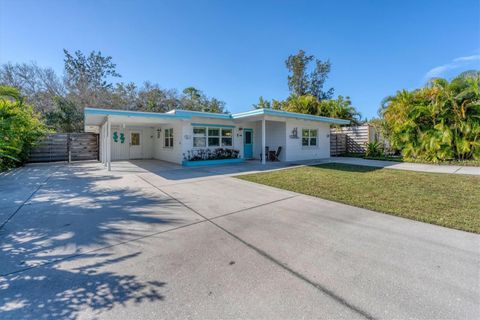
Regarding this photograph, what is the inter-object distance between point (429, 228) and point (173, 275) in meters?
4.01

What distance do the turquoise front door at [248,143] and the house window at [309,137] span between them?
351 cm

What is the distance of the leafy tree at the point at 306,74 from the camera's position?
2720cm

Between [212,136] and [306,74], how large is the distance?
20261 mm

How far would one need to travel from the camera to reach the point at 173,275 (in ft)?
7.65

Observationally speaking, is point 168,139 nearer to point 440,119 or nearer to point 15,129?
point 15,129

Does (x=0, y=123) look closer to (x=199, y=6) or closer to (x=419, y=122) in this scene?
(x=199, y=6)

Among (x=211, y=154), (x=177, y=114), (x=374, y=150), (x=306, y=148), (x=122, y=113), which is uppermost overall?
(x=177, y=114)

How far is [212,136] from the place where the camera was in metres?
12.7

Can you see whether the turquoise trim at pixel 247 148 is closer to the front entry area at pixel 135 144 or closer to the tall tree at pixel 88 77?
the front entry area at pixel 135 144

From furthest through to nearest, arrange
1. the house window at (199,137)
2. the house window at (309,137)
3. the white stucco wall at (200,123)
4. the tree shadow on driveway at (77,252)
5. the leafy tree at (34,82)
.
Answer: the leafy tree at (34,82), the house window at (309,137), the house window at (199,137), the white stucco wall at (200,123), the tree shadow on driveway at (77,252)

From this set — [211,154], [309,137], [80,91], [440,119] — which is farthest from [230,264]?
[80,91]

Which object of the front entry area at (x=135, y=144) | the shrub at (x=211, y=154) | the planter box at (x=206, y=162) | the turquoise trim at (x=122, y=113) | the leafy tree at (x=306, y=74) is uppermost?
the leafy tree at (x=306, y=74)

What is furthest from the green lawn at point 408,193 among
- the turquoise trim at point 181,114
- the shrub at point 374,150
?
the shrub at point 374,150

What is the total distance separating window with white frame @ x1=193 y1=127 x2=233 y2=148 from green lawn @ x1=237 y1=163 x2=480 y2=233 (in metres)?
5.00
